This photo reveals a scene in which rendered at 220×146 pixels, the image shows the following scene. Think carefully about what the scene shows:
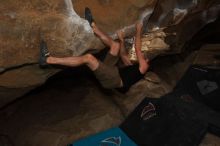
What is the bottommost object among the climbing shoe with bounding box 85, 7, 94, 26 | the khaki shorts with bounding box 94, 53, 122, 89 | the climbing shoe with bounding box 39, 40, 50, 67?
the khaki shorts with bounding box 94, 53, 122, 89

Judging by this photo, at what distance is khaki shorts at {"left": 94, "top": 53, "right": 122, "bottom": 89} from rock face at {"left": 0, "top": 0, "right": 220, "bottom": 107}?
342 millimetres

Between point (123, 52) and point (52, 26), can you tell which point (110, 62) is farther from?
point (52, 26)

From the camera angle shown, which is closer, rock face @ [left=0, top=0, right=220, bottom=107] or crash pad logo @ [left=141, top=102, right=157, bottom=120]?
rock face @ [left=0, top=0, right=220, bottom=107]

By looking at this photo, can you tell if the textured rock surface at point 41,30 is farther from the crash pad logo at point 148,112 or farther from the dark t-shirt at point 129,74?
the crash pad logo at point 148,112

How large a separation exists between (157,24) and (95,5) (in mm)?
1462

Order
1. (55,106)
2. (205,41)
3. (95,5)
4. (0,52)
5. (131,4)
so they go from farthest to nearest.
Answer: (205,41), (55,106), (131,4), (95,5), (0,52)

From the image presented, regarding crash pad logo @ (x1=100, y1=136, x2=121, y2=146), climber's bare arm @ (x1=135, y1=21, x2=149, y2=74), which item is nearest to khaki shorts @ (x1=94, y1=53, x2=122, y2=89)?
climber's bare arm @ (x1=135, y1=21, x2=149, y2=74)

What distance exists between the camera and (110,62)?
5.21 m

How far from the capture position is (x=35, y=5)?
155 inches

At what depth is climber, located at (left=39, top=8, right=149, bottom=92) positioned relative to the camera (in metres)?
4.27

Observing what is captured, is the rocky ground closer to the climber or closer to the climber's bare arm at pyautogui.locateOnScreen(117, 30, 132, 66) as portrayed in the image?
the climber

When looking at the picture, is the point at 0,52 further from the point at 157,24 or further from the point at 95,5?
the point at 157,24

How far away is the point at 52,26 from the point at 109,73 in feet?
4.23

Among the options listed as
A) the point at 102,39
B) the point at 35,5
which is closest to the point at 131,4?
the point at 102,39
